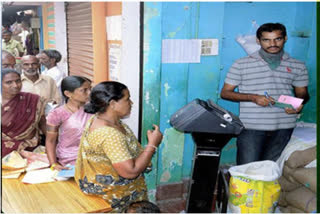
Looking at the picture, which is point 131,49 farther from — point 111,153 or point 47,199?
point 47,199

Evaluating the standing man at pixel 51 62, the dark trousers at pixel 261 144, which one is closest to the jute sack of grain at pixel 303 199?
the dark trousers at pixel 261 144

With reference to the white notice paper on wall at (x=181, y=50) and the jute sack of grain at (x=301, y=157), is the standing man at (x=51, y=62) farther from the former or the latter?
the jute sack of grain at (x=301, y=157)

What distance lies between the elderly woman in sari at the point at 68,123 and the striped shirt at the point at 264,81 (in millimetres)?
1316

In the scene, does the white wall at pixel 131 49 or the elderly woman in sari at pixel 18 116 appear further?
the white wall at pixel 131 49

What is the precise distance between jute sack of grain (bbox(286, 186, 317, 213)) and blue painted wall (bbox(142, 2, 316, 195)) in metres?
0.90

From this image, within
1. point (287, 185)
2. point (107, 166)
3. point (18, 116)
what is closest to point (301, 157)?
point (287, 185)

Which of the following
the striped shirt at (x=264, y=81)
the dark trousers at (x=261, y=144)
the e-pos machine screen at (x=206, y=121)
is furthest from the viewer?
the dark trousers at (x=261, y=144)

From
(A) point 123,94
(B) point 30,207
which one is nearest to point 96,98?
(A) point 123,94

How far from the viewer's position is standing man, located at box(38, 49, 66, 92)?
337 centimetres

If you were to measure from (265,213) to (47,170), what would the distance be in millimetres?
1876

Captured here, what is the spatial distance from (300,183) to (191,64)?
150cm

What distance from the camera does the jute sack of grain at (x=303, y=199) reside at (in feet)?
9.53

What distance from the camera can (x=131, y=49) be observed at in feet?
10.2

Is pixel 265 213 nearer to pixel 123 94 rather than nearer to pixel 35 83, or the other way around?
pixel 123 94
